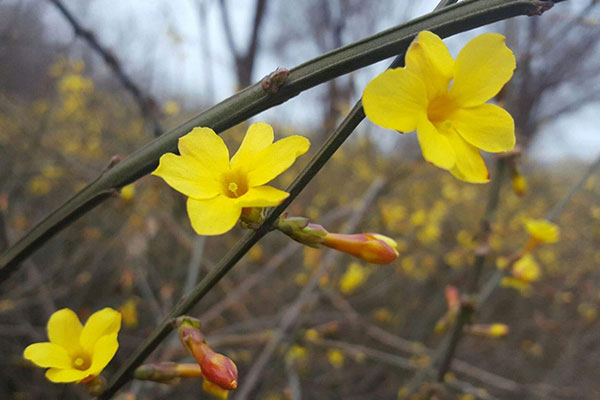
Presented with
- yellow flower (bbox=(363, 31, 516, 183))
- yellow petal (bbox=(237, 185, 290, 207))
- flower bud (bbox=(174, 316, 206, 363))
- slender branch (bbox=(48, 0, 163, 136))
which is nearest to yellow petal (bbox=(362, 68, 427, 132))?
yellow flower (bbox=(363, 31, 516, 183))

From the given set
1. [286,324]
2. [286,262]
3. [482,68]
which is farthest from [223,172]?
[286,262]

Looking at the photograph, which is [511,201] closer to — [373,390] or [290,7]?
[373,390]

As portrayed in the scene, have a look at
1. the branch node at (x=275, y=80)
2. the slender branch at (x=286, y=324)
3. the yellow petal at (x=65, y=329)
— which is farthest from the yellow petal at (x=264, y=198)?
the slender branch at (x=286, y=324)

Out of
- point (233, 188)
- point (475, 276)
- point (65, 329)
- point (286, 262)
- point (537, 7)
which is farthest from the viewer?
point (286, 262)

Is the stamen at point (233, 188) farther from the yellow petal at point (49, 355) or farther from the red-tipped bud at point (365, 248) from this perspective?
the yellow petal at point (49, 355)

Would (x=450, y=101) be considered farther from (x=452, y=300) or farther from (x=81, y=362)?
(x=452, y=300)

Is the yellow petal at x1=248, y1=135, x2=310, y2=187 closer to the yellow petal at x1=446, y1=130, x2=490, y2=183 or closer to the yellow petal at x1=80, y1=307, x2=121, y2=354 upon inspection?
the yellow petal at x1=446, y1=130, x2=490, y2=183
